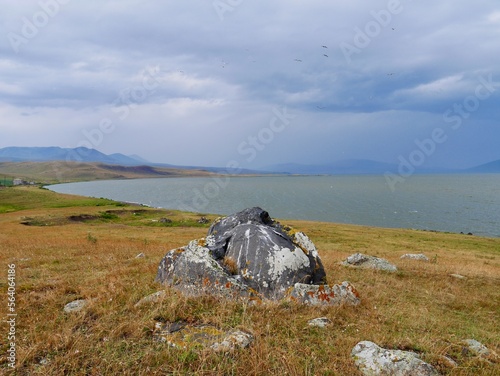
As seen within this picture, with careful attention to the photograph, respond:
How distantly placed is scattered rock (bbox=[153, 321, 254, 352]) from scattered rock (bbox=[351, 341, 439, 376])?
223 centimetres

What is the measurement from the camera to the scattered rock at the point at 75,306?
8.04 metres

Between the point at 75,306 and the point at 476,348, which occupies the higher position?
the point at 476,348

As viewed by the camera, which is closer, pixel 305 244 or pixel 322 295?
pixel 322 295

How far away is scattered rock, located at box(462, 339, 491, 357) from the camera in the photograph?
22.0ft

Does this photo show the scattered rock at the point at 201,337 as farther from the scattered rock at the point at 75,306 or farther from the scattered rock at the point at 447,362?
the scattered rock at the point at 447,362

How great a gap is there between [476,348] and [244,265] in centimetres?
648

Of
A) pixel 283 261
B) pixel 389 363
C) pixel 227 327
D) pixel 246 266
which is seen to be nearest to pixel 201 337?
pixel 227 327

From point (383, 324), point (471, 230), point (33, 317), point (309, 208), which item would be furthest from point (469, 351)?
point (309, 208)

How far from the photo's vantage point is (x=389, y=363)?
5875mm

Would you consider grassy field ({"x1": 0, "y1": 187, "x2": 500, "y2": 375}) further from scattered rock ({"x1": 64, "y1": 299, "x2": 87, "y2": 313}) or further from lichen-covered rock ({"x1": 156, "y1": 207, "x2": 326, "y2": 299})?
lichen-covered rock ({"x1": 156, "y1": 207, "x2": 326, "y2": 299})

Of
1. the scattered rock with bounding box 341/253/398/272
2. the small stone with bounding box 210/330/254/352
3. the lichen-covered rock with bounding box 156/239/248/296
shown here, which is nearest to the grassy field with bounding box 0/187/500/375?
the small stone with bounding box 210/330/254/352

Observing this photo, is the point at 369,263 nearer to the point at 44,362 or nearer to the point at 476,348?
the point at 476,348

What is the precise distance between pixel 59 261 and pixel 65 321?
10969 mm

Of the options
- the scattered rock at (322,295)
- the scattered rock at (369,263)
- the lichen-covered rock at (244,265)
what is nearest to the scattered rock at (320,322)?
the scattered rock at (322,295)
